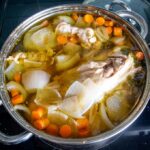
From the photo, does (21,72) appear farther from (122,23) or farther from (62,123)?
(122,23)

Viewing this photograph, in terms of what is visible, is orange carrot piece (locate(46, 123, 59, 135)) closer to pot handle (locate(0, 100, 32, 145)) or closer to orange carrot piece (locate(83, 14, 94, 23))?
pot handle (locate(0, 100, 32, 145))

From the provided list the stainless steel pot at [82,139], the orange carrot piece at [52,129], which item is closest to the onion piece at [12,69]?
the stainless steel pot at [82,139]

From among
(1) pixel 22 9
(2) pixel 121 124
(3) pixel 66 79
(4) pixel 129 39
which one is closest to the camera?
(2) pixel 121 124

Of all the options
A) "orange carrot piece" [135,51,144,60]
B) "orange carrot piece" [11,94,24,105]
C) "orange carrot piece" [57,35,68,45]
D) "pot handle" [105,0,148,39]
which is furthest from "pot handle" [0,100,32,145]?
"pot handle" [105,0,148,39]

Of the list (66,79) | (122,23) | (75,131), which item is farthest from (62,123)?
(122,23)

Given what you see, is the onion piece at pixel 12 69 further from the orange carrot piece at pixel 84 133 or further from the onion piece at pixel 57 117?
the orange carrot piece at pixel 84 133

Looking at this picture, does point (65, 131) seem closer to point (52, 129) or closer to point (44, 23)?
point (52, 129)

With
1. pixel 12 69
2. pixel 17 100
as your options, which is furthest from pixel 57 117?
pixel 12 69
